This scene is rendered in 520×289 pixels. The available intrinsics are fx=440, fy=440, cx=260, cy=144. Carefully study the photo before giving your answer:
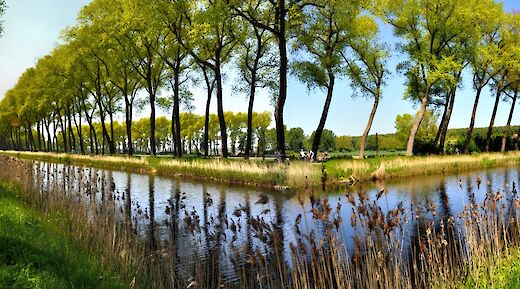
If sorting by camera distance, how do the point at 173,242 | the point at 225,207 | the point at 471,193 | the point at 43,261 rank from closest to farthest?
the point at 43,261
the point at 173,242
the point at 225,207
the point at 471,193

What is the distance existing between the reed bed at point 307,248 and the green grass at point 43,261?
1.52 ft

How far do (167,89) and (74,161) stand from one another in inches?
568

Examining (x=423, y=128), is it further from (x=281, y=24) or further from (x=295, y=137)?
(x=295, y=137)

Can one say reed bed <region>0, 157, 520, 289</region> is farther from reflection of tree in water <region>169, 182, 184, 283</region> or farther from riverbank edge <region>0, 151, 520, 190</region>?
riverbank edge <region>0, 151, 520, 190</region>

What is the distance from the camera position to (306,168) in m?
23.5

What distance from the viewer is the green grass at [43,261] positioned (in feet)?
21.2

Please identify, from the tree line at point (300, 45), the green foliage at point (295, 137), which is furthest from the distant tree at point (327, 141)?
the tree line at point (300, 45)

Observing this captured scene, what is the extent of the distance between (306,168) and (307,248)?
1335 centimetres

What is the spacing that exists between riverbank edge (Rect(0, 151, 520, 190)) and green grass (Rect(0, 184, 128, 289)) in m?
11.7

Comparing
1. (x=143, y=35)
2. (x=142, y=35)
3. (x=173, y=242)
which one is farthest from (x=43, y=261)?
(x=142, y=35)

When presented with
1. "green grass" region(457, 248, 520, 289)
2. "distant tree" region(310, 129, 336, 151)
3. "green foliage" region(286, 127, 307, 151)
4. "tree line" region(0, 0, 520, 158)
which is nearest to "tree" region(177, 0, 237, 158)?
"tree line" region(0, 0, 520, 158)

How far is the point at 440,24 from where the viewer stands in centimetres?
3756

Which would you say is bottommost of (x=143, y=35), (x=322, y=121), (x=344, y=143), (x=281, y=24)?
(x=344, y=143)

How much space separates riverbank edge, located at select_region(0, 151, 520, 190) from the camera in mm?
23672
